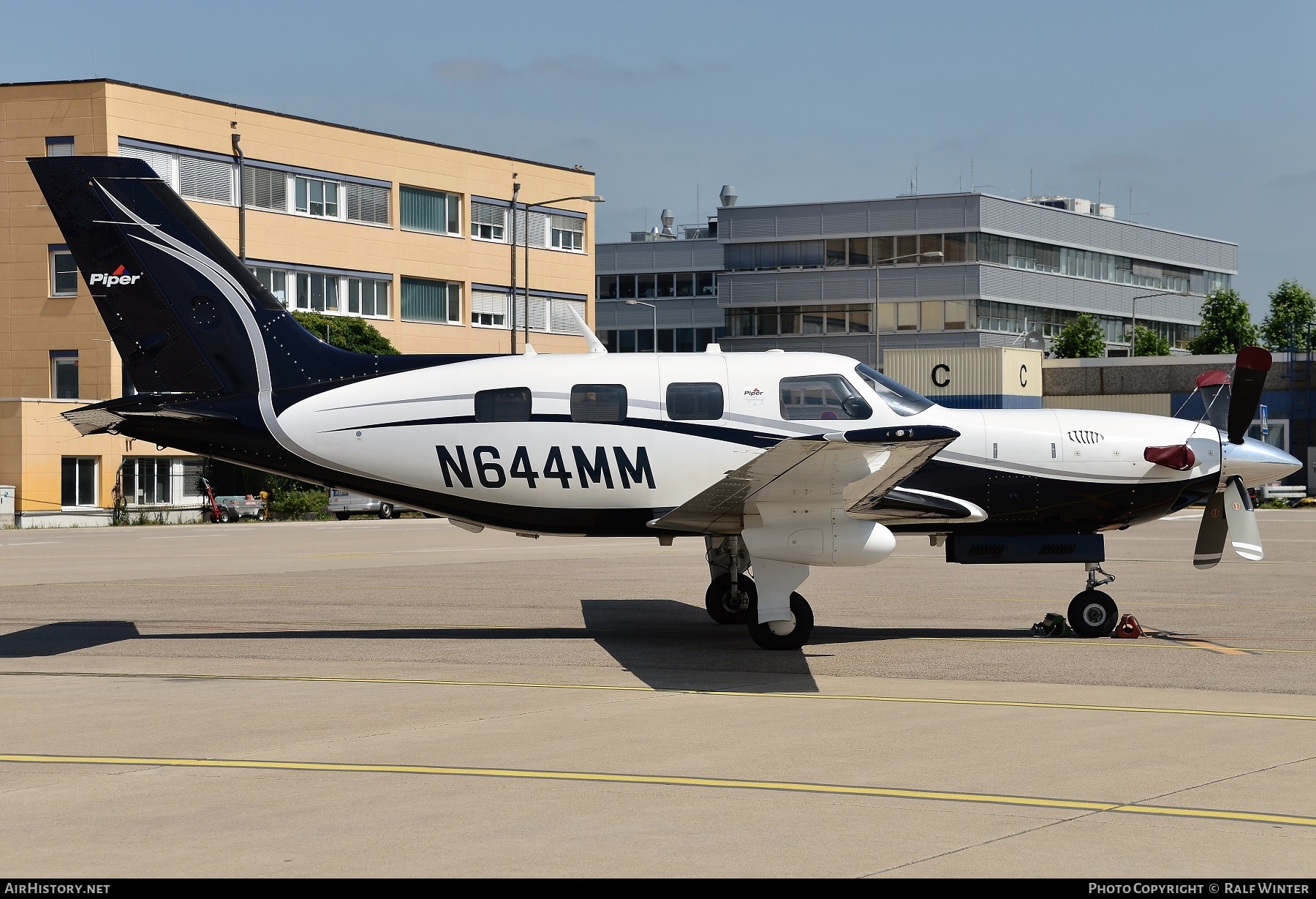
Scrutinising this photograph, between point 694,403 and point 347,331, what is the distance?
1856 inches

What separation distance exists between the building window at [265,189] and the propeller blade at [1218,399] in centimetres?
5120

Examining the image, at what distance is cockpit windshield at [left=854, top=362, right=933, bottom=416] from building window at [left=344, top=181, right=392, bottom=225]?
176ft

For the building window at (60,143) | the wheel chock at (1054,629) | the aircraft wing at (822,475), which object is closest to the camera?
the aircraft wing at (822,475)

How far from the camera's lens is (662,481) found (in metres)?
15.4

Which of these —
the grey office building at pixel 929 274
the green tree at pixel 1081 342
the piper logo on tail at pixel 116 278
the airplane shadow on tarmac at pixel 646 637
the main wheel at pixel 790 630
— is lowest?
the airplane shadow on tarmac at pixel 646 637

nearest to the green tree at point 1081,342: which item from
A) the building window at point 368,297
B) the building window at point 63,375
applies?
the building window at point 368,297

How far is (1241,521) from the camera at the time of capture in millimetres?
15766

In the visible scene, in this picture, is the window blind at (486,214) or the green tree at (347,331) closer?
the green tree at (347,331)

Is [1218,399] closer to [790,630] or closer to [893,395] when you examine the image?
[893,395]

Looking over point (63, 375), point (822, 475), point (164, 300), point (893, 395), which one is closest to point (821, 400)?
point (893, 395)

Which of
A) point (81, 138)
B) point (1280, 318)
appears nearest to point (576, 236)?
point (81, 138)

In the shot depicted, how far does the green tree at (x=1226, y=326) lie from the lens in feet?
325

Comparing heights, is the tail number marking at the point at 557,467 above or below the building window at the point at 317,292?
below

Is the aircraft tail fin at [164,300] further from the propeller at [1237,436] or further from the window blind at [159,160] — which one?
the window blind at [159,160]
